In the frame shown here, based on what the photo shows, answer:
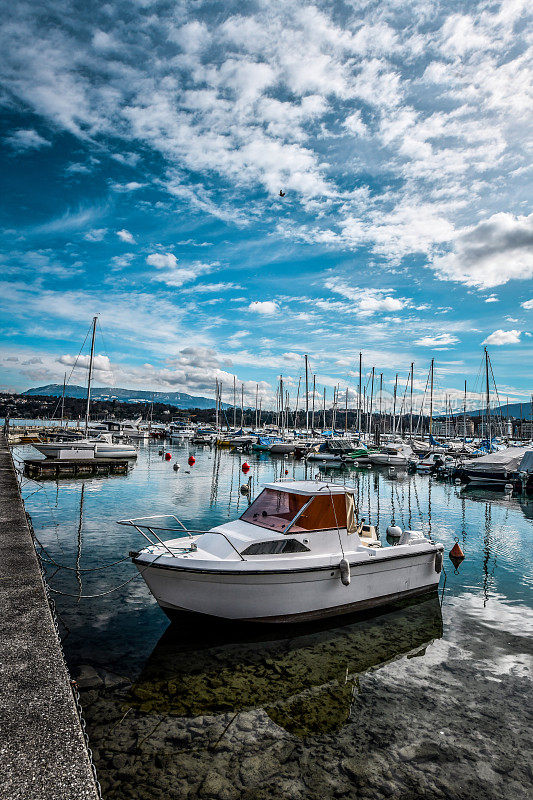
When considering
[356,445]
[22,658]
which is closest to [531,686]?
[22,658]

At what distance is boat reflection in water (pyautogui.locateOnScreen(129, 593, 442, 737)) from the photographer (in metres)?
6.33

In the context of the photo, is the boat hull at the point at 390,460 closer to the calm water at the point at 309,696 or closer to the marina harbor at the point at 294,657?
the marina harbor at the point at 294,657

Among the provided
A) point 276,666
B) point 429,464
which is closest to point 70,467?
point 276,666

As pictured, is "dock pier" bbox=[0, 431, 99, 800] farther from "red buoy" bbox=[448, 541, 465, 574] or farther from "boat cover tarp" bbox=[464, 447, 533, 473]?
"boat cover tarp" bbox=[464, 447, 533, 473]

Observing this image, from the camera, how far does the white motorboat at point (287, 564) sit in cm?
792

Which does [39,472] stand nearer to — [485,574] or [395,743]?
[485,574]

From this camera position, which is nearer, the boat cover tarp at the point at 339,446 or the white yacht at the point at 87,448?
the white yacht at the point at 87,448

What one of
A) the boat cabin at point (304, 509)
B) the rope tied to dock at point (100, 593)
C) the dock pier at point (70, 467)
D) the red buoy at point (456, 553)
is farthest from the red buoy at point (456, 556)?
the dock pier at point (70, 467)

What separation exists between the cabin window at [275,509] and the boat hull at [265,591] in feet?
4.10

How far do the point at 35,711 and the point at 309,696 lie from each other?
13.3 feet

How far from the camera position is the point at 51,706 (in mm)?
4562

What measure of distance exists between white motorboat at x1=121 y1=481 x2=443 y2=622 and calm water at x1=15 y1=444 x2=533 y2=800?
574 millimetres

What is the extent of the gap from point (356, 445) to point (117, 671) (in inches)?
2026

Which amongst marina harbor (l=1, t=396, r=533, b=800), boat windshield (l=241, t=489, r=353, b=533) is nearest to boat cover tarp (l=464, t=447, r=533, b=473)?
marina harbor (l=1, t=396, r=533, b=800)
